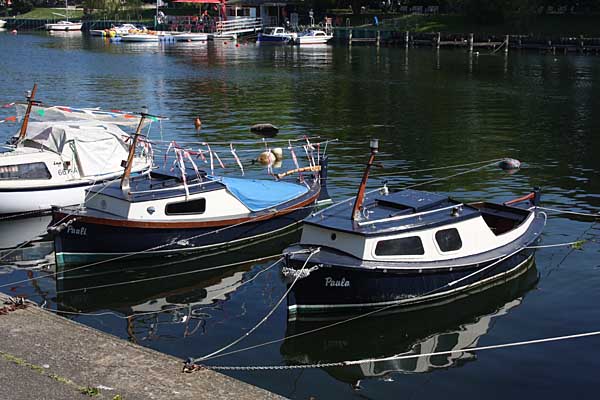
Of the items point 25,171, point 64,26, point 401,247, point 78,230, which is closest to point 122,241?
point 78,230

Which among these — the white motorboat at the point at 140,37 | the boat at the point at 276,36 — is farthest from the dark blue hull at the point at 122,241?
the white motorboat at the point at 140,37

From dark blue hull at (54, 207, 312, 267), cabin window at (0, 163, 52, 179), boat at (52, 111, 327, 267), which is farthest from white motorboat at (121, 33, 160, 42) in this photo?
dark blue hull at (54, 207, 312, 267)

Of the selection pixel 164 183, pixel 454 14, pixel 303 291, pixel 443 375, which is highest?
pixel 454 14

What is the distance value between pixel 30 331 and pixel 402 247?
34.3 feet

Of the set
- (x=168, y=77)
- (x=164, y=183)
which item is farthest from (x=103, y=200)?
(x=168, y=77)

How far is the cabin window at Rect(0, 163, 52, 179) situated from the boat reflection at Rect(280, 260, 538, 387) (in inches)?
611

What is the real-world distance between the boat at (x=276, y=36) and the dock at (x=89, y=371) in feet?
432

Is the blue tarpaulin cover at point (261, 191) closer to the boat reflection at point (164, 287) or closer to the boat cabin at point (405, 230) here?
the boat reflection at point (164, 287)

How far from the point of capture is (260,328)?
23.2 m

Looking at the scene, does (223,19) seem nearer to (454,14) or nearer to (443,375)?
Answer: (454,14)

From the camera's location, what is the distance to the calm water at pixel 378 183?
69.7 ft

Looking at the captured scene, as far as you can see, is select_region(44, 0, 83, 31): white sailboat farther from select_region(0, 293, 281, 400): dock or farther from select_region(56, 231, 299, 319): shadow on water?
select_region(0, 293, 281, 400): dock

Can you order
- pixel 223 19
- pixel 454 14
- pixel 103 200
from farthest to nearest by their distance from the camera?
pixel 223 19 → pixel 454 14 → pixel 103 200

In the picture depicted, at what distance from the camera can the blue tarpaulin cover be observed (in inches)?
1196
